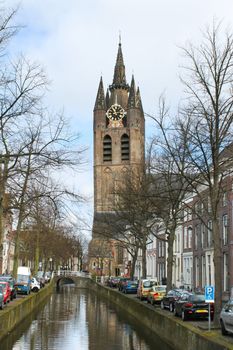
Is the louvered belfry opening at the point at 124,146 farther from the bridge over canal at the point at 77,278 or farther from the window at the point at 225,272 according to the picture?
the window at the point at 225,272

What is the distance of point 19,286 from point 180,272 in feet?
65.9

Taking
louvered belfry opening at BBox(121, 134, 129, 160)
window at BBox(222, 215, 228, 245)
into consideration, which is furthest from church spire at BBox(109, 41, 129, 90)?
window at BBox(222, 215, 228, 245)

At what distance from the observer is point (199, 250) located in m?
51.0

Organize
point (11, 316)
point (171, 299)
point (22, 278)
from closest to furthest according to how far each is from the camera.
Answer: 1. point (11, 316)
2. point (171, 299)
3. point (22, 278)

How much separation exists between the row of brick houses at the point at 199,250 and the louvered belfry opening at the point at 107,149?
190 feet

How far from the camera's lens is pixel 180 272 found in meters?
59.0

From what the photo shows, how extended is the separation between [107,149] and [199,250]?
7949 centimetres

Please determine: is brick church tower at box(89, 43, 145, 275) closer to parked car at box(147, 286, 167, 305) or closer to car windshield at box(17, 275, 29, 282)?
car windshield at box(17, 275, 29, 282)

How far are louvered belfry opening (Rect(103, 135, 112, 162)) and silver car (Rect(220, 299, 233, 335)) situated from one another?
108 meters

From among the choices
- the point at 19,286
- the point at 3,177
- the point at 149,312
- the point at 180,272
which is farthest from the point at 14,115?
the point at 180,272

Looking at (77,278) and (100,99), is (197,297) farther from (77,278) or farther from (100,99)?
(100,99)

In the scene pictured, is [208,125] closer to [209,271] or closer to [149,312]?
[149,312]

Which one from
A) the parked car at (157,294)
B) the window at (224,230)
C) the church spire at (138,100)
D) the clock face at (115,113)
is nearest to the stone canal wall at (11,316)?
→ the parked car at (157,294)

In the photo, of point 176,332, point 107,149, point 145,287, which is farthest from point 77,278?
point 176,332
